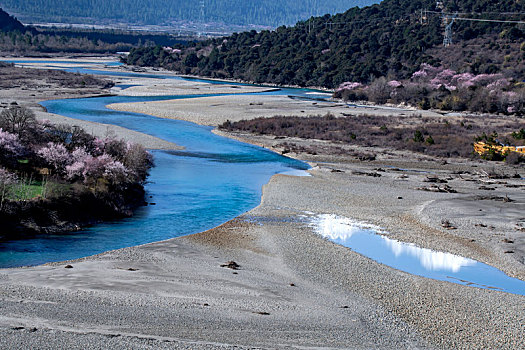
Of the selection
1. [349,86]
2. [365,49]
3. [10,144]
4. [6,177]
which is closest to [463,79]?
[349,86]

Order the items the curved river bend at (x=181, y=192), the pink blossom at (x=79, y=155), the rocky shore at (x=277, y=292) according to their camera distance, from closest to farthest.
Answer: the rocky shore at (x=277, y=292), the curved river bend at (x=181, y=192), the pink blossom at (x=79, y=155)

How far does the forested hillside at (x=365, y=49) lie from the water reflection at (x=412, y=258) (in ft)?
202

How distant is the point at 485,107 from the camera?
70.8 m

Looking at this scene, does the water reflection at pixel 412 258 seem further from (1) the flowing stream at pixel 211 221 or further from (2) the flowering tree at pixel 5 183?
(2) the flowering tree at pixel 5 183

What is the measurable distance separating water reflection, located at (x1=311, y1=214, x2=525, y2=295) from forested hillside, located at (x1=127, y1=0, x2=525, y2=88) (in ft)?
202

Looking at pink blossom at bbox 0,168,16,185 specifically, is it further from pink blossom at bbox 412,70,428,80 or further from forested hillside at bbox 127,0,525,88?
pink blossom at bbox 412,70,428,80

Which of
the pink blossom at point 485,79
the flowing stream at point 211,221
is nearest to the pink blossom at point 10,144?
the flowing stream at point 211,221

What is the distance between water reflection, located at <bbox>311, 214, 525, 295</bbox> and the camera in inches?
845

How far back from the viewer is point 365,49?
10925 cm

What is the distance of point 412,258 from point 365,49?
8930 centimetres

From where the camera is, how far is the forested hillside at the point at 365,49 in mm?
93562

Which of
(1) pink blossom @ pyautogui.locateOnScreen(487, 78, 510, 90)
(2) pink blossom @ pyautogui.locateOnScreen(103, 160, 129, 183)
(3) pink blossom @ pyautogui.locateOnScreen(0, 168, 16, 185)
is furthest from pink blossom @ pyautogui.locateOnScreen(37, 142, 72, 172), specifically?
(1) pink blossom @ pyautogui.locateOnScreen(487, 78, 510, 90)

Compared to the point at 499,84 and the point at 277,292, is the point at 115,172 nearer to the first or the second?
the point at 277,292

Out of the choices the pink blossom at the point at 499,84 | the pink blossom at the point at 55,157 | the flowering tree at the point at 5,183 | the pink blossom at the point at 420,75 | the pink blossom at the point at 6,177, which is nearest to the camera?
the flowering tree at the point at 5,183
